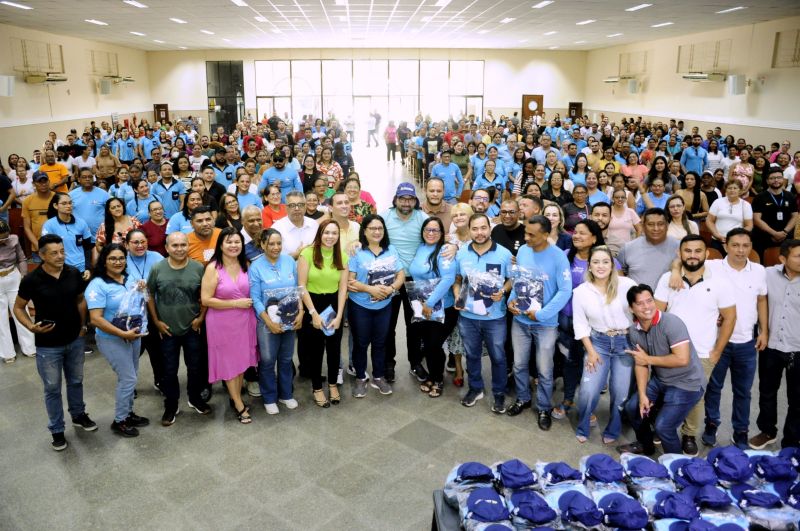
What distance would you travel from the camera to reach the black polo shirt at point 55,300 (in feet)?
13.4

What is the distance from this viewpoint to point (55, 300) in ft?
13.5

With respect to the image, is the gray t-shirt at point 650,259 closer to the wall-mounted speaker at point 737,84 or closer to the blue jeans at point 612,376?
the blue jeans at point 612,376

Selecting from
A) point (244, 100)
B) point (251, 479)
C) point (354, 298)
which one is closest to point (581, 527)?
point (251, 479)

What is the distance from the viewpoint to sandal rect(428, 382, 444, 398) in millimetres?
5125

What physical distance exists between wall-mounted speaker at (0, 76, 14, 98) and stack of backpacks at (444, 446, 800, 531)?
1733 centimetres

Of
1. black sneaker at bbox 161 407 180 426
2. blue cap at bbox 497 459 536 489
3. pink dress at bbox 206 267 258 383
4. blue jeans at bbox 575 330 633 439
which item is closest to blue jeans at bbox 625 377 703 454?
blue jeans at bbox 575 330 633 439

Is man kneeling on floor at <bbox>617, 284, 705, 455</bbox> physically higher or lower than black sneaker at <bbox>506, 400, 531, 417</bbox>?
higher

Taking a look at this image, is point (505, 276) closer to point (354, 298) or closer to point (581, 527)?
point (354, 298)

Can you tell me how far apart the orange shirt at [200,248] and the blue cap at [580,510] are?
11.9ft

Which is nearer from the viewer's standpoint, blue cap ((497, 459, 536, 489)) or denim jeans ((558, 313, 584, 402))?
blue cap ((497, 459, 536, 489))

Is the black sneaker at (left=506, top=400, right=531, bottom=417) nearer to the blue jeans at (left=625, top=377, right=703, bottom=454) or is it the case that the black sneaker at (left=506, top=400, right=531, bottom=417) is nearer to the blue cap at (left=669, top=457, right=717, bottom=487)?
the blue jeans at (left=625, top=377, right=703, bottom=454)

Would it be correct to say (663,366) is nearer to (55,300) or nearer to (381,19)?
(55,300)

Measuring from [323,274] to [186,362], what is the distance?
4.32 feet

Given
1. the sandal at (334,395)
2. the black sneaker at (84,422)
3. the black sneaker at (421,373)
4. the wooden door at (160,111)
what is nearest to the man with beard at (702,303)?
the black sneaker at (421,373)
